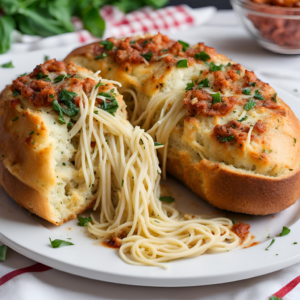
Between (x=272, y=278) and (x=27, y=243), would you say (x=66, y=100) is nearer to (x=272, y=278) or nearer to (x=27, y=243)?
(x=27, y=243)

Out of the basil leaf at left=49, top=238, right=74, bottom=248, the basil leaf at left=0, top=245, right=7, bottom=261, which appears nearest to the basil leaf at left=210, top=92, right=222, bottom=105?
the basil leaf at left=49, top=238, right=74, bottom=248

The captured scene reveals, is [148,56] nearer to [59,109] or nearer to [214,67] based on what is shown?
[214,67]

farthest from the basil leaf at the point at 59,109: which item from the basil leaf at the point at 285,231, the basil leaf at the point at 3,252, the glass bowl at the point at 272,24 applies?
the glass bowl at the point at 272,24

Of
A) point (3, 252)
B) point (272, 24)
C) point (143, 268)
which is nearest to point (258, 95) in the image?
point (143, 268)

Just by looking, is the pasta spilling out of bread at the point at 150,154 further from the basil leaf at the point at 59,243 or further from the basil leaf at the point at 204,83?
the basil leaf at the point at 59,243

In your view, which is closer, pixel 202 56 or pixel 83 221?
pixel 83 221

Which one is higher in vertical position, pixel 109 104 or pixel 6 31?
pixel 109 104
